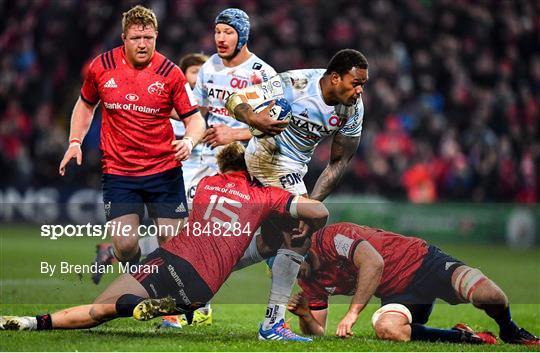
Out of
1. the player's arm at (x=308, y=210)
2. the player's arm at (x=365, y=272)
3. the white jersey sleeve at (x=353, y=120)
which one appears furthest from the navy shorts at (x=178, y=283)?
the white jersey sleeve at (x=353, y=120)

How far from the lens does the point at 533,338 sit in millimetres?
7906

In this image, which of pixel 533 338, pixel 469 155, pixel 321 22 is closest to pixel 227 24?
pixel 533 338

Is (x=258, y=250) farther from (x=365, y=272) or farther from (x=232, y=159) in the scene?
(x=365, y=272)

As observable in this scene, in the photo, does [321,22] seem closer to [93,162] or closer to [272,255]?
[93,162]

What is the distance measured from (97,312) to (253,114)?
1.88 metres

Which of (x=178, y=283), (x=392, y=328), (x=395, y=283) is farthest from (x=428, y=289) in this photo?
(x=178, y=283)

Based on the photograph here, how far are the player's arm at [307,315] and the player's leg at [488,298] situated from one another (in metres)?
1.10

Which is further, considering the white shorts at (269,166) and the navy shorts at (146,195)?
the white shorts at (269,166)

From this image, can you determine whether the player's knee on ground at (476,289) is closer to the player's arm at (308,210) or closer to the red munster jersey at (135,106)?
the player's arm at (308,210)

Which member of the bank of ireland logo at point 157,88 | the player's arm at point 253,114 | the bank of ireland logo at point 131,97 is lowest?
the player's arm at point 253,114

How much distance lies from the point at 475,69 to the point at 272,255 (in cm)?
1601

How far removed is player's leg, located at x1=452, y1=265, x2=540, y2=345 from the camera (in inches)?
309

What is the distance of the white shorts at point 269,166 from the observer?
8.58 meters

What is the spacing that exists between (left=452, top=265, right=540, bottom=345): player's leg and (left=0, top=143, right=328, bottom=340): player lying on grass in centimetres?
121
